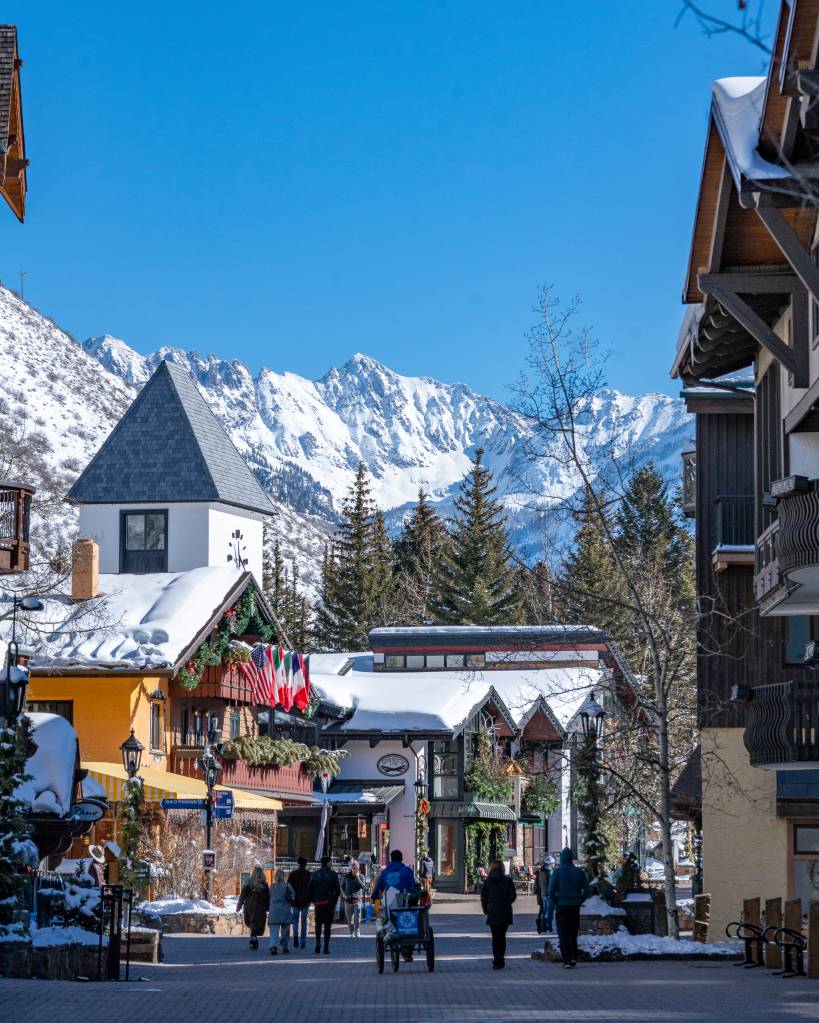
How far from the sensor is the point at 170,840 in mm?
38375

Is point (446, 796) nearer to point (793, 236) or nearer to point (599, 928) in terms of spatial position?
point (599, 928)

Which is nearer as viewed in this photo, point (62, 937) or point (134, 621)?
point (62, 937)

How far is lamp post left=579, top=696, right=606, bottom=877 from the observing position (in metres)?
27.4

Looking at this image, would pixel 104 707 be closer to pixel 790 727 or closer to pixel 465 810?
pixel 465 810

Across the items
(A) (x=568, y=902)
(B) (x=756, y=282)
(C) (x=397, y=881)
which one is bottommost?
(A) (x=568, y=902)

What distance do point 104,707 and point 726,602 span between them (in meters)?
18.2

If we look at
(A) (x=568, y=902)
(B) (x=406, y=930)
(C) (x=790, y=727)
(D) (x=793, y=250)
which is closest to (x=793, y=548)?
(D) (x=793, y=250)

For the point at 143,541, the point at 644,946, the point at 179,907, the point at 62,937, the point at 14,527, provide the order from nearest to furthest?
the point at 62,937 → the point at 644,946 → the point at 14,527 → the point at 179,907 → the point at 143,541

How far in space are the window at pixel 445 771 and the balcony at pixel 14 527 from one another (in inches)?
1209

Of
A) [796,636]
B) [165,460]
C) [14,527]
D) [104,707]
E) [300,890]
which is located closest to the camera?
[300,890]

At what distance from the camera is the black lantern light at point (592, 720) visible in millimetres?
27438

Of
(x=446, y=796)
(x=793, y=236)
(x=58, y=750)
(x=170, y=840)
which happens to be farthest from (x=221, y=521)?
(x=793, y=236)

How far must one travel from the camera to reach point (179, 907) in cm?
3562

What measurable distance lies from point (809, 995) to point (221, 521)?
44.5 m
